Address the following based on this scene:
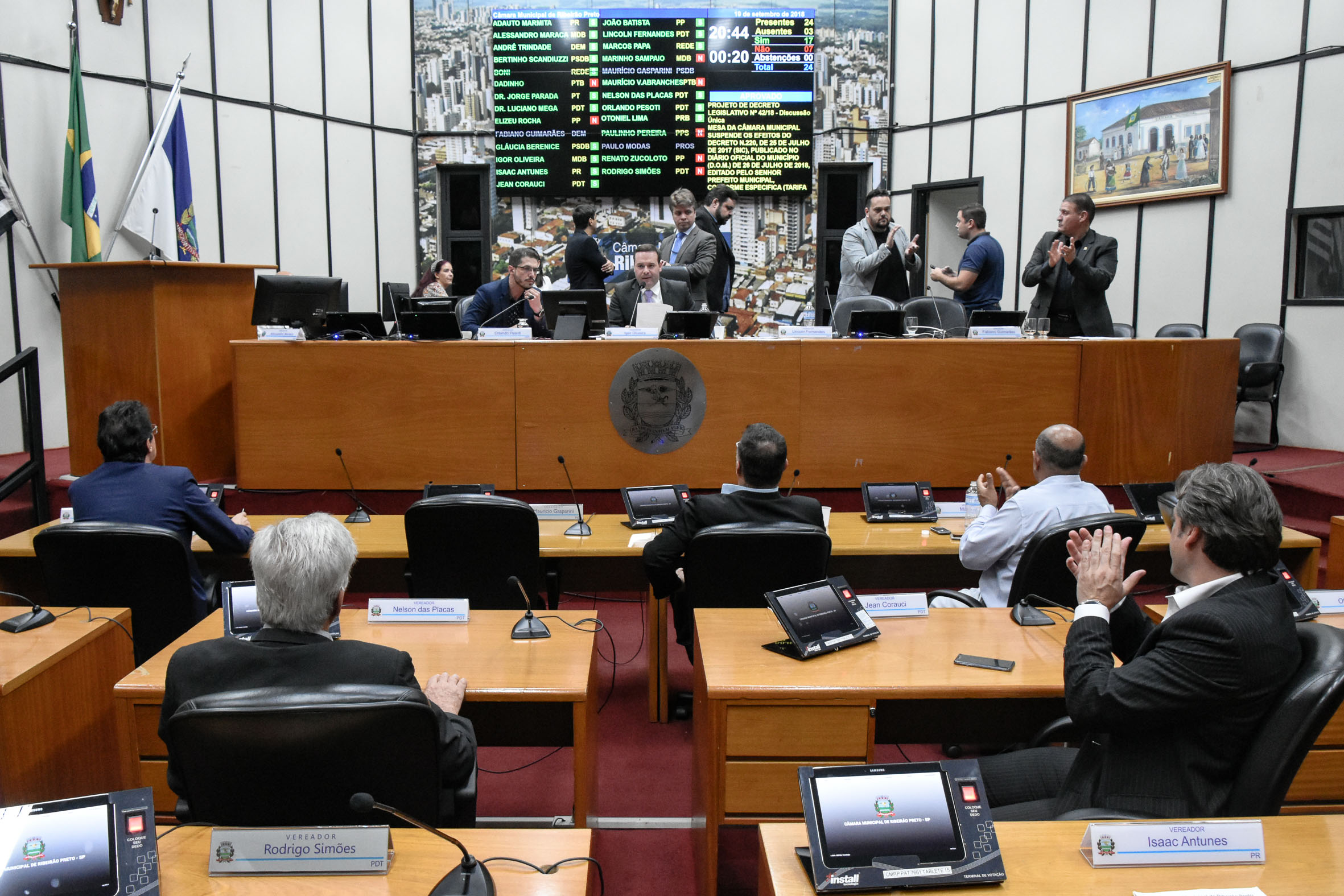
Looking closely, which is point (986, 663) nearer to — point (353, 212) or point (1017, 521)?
point (1017, 521)

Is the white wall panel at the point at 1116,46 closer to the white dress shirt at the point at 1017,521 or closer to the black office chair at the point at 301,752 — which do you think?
the white dress shirt at the point at 1017,521

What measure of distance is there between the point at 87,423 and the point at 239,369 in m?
0.77

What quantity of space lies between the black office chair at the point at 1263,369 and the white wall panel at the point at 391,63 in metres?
7.38

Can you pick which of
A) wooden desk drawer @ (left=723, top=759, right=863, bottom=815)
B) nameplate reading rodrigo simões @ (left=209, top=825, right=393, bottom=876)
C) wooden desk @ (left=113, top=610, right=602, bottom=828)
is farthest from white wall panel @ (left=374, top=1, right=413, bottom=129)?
nameplate reading rodrigo simões @ (left=209, top=825, right=393, bottom=876)

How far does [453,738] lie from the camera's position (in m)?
1.63

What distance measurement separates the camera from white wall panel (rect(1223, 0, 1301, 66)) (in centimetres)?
597

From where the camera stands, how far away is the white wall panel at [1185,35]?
649cm

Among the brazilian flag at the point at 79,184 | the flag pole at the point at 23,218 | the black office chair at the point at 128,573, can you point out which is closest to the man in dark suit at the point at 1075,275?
the black office chair at the point at 128,573

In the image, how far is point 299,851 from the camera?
1.32m

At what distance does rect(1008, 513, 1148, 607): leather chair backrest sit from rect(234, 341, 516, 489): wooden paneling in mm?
2408

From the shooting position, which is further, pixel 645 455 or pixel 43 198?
pixel 43 198

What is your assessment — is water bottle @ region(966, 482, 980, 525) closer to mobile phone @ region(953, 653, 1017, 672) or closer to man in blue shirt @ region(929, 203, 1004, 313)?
mobile phone @ region(953, 653, 1017, 672)

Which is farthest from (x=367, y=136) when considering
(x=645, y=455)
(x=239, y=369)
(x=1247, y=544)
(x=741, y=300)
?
(x=1247, y=544)

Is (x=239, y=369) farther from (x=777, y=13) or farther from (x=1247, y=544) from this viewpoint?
(x=777, y=13)
